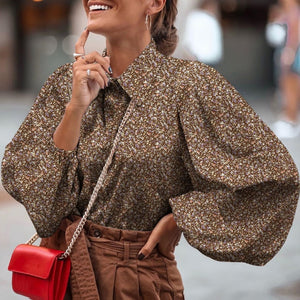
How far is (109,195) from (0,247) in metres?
3.36

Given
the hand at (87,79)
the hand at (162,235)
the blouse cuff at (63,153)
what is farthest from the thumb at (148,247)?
the hand at (87,79)

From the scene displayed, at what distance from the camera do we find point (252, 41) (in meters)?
22.9

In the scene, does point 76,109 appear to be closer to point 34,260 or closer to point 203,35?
point 34,260

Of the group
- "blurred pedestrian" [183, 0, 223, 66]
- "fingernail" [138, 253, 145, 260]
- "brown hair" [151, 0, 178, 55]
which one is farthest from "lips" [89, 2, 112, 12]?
"blurred pedestrian" [183, 0, 223, 66]

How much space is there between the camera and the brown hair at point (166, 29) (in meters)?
2.49

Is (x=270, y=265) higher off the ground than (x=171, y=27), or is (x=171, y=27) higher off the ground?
(x=171, y=27)

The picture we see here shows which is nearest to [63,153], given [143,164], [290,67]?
[143,164]

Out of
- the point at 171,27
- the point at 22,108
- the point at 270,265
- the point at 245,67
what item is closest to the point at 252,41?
the point at 245,67

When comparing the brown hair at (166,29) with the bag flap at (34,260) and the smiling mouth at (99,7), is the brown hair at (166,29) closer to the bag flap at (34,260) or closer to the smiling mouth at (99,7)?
the smiling mouth at (99,7)

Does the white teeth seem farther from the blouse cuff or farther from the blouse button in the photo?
the blouse button

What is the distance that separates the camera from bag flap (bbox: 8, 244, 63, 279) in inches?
90.4

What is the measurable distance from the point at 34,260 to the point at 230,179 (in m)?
0.68

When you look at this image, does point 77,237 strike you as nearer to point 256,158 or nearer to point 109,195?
point 109,195

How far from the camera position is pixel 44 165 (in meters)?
2.28
